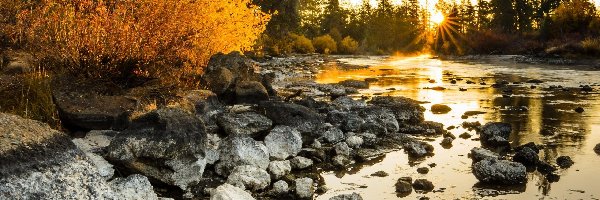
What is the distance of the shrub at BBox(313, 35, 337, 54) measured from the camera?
220 feet

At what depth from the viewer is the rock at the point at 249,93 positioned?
528 inches

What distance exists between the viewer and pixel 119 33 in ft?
33.7

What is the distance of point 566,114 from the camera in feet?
47.0

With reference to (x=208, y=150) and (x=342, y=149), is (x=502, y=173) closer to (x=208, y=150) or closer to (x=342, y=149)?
(x=342, y=149)

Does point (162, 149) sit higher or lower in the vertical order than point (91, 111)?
lower

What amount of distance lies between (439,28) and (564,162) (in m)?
73.4

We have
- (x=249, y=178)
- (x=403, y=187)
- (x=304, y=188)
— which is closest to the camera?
(x=304, y=188)

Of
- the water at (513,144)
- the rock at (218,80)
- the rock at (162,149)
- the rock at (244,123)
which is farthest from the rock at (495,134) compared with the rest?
the rock at (218,80)

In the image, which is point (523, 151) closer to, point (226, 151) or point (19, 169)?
point (226, 151)

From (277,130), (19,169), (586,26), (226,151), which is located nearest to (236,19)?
(277,130)

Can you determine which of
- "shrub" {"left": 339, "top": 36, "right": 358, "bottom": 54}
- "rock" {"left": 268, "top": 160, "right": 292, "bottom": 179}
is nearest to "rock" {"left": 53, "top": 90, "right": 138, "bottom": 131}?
"rock" {"left": 268, "top": 160, "right": 292, "bottom": 179}

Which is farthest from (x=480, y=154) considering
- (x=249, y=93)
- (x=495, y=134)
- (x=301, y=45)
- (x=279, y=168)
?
(x=301, y=45)

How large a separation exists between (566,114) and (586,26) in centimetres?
4108

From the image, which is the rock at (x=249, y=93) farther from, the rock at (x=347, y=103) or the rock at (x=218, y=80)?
the rock at (x=347, y=103)
